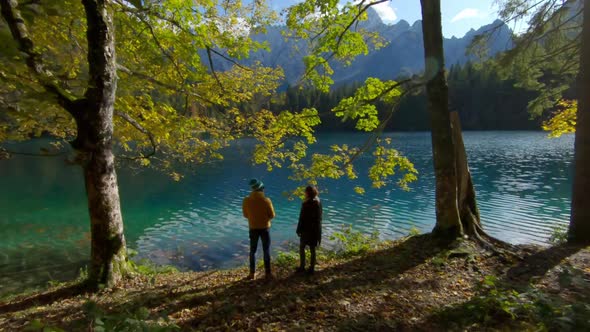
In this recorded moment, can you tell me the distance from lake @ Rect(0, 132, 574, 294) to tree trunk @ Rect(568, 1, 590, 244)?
5.46 m

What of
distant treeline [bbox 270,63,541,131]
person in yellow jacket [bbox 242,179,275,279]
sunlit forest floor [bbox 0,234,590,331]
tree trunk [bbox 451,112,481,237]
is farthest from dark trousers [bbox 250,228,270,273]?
distant treeline [bbox 270,63,541,131]

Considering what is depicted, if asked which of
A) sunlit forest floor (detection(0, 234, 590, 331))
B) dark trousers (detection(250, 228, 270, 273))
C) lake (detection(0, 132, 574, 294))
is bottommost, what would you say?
lake (detection(0, 132, 574, 294))

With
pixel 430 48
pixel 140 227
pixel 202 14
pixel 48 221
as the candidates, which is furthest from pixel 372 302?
pixel 48 221

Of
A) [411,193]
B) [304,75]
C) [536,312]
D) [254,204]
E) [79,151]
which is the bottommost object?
[411,193]

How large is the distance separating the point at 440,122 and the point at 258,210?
395cm

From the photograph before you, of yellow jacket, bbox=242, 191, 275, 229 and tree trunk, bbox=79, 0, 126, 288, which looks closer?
tree trunk, bbox=79, 0, 126, 288

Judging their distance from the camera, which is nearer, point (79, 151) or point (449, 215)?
point (79, 151)

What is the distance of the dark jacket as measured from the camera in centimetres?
623

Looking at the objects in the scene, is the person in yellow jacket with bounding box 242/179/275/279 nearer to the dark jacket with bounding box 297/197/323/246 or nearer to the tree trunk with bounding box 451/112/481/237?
the dark jacket with bounding box 297/197/323/246

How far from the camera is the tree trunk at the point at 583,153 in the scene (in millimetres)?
7176

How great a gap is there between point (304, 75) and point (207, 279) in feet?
16.1

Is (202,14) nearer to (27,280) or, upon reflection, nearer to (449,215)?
(449,215)

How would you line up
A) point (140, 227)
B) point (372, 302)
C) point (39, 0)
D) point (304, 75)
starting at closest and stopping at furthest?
point (39, 0) < point (372, 302) < point (304, 75) < point (140, 227)

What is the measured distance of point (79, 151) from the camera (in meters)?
5.55
